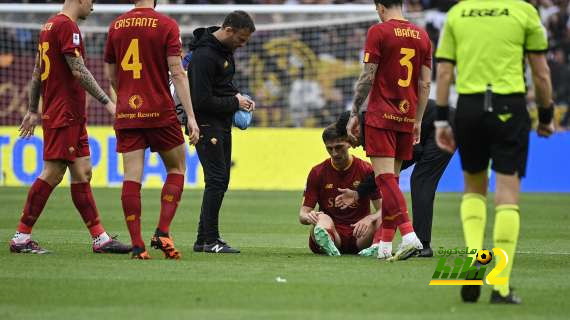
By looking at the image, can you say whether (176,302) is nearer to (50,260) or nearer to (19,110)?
(50,260)

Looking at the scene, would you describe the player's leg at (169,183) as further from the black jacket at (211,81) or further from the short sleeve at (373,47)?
the short sleeve at (373,47)

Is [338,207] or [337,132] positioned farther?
[338,207]

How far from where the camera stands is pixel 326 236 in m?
10.4

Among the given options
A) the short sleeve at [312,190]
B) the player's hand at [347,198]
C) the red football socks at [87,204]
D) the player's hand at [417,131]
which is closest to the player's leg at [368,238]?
the player's hand at [347,198]

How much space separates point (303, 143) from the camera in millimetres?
23016

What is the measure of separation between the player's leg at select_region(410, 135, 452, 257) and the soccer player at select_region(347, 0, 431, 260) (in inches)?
29.4

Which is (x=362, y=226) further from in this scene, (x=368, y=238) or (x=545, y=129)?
(x=545, y=129)

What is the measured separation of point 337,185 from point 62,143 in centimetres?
246

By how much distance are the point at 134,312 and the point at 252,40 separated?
781 inches

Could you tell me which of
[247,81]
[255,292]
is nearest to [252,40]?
[247,81]

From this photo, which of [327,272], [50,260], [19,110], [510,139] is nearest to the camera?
[510,139]

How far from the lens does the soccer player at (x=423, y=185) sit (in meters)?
10.5

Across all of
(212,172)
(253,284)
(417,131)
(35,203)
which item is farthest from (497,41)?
(35,203)

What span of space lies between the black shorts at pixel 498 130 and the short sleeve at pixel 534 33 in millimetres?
313
